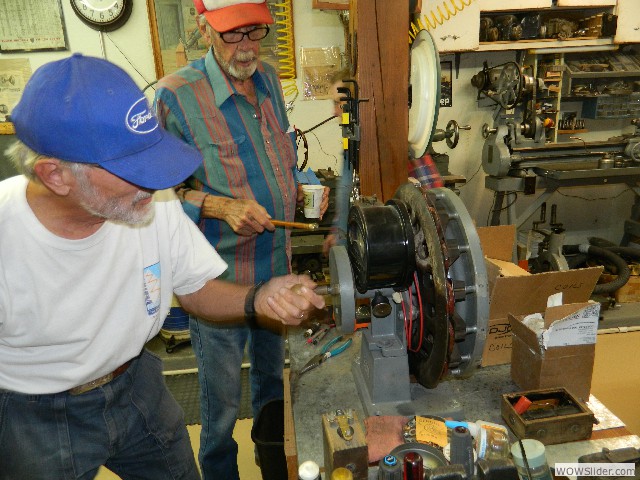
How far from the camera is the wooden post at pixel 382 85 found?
1590mm

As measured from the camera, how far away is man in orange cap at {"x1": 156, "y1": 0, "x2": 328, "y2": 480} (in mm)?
1613

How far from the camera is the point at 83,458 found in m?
1.17

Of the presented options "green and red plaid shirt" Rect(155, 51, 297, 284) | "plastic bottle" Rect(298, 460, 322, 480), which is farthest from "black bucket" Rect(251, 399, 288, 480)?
"plastic bottle" Rect(298, 460, 322, 480)

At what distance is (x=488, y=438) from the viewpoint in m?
1.06

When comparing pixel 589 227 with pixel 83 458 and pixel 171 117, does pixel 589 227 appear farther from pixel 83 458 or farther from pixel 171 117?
pixel 83 458

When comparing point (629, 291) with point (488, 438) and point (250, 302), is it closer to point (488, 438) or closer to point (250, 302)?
point (488, 438)

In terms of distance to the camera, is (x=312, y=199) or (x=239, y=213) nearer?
(x=239, y=213)

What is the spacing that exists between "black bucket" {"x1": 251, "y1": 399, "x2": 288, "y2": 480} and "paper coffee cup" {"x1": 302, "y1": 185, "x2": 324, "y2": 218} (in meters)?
0.70

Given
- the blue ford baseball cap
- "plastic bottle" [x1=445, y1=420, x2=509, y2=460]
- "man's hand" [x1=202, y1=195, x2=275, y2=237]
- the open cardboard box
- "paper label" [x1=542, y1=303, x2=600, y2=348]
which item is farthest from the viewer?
"man's hand" [x1=202, y1=195, x2=275, y2=237]

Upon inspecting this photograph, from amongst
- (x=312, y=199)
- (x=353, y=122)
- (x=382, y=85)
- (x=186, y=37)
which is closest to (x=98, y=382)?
(x=312, y=199)

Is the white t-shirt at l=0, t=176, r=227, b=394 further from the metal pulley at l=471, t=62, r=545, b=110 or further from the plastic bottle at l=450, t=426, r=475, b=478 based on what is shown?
the metal pulley at l=471, t=62, r=545, b=110

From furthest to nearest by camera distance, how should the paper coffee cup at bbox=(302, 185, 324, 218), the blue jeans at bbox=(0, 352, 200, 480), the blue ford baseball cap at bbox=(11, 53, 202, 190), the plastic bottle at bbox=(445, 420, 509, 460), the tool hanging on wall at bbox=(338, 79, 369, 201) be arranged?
the paper coffee cup at bbox=(302, 185, 324, 218)
the tool hanging on wall at bbox=(338, 79, 369, 201)
the blue jeans at bbox=(0, 352, 200, 480)
the plastic bottle at bbox=(445, 420, 509, 460)
the blue ford baseball cap at bbox=(11, 53, 202, 190)

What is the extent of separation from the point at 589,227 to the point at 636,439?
12.0ft

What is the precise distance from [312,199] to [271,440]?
0.87 m
